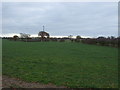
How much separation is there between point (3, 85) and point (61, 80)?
257 cm

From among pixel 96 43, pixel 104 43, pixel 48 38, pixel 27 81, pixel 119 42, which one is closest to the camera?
pixel 27 81

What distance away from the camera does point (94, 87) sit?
817cm

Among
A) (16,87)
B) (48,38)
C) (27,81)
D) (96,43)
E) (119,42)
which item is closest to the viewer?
(16,87)

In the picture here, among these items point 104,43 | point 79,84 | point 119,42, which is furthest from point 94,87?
point 104,43

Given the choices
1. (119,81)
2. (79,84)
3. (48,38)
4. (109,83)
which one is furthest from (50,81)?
(48,38)

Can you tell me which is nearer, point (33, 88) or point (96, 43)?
point (33, 88)

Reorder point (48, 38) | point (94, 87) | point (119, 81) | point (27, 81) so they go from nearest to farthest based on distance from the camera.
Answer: point (94, 87) → point (27, 81) → point (119, 81) → point (48, 38)

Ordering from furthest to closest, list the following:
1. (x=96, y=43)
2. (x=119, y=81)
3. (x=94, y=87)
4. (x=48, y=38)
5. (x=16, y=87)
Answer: (x=48, y=38), (x=96, y=43), (x=119, y=81), (x=94, y=87), (x=16, y=87)

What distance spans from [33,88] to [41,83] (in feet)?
2.93

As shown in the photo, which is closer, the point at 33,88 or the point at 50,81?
the point at 33,88

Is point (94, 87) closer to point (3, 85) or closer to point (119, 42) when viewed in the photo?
point (3, 85)

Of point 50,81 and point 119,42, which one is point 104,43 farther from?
point 50,81

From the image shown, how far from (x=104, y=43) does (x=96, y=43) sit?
627cm

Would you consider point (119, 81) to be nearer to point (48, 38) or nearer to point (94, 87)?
point (94, 87)
